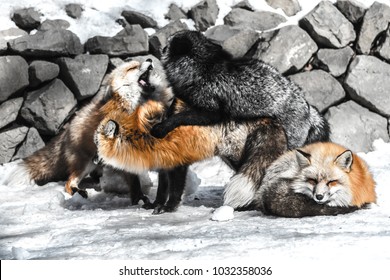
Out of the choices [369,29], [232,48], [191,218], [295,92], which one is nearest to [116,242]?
[191,218]

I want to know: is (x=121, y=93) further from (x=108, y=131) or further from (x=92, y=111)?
(x=92, y=111)

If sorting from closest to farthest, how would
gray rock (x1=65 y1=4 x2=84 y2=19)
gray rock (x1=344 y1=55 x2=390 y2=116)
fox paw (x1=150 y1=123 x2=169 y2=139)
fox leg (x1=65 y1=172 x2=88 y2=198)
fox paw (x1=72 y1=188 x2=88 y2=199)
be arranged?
fox paw (x1=150 y1=123 x2=169 y2=139) < fox paw (x1=72 y1=188 x2=88 y2=199) < fox leg (x1=65 y1=172 x2=88 y2=198) < gray rock (x1=65 y1=4 x2=84 y2=19) < gray rock (x1=344 y1=55 x2=390 y2=116)

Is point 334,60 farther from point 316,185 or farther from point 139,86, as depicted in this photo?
point 316,185

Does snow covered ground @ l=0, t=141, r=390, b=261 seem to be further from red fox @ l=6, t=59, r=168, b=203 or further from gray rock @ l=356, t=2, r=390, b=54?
gray rock @ l=356, t=2, r=390, b=54

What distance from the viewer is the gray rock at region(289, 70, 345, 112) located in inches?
282

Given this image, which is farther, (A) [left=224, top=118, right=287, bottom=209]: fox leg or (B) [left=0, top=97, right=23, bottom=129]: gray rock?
(B) [left=0, top=97, right=23, bottom=129]: gray rock

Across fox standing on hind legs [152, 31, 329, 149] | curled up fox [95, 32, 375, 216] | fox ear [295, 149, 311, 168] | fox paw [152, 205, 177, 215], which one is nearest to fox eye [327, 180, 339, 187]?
fox ear [295, 149, 311, 168]

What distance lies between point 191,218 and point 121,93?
131cm

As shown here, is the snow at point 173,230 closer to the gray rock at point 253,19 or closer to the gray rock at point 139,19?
the gray rock at point 139,19

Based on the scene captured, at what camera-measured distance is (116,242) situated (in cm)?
320

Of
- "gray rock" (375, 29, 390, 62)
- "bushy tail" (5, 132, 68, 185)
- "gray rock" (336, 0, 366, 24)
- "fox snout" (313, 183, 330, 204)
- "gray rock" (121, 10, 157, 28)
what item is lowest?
"bushy tail" (5, 132, 68, 185)

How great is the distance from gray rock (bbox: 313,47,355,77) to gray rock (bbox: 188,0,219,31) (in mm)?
1552

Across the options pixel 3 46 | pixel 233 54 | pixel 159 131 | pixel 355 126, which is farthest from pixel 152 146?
pixel 355 126

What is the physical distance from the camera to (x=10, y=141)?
6430 millimetres
